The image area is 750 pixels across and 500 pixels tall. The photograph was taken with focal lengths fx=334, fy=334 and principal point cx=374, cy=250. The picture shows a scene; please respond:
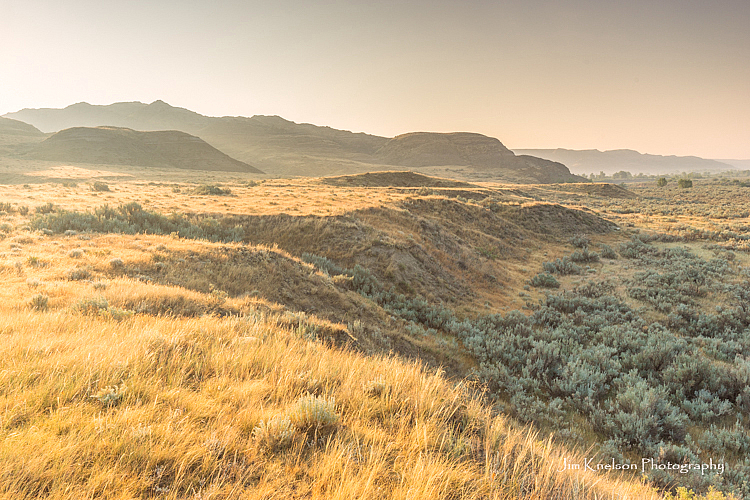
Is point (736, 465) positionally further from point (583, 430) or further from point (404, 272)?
point (404, 272)

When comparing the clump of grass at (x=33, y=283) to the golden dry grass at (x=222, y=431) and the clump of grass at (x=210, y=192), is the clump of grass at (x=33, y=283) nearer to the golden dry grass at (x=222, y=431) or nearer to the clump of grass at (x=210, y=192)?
the golden dry grass at (x=222, y=431)

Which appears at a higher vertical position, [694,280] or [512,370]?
[694,280]

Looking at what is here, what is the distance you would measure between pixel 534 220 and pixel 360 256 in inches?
737

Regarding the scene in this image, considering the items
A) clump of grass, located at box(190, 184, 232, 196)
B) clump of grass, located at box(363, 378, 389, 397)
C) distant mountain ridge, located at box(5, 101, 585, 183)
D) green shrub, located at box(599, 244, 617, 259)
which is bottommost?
green shrub, located at box(599, 244, 617, 259)

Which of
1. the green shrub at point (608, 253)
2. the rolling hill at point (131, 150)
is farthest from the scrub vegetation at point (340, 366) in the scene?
the rolling hill at point (131, 150)

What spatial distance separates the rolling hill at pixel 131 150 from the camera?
73.9 metres

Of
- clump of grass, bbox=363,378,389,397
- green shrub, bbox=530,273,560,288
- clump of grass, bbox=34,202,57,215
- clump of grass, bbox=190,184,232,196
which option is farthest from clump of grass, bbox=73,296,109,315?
clump of grass, bbox=190,184,232,196

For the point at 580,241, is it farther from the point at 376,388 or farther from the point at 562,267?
the point at 376,388

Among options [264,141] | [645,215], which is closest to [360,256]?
[645,215]

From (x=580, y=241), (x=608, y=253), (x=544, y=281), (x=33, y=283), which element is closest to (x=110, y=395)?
(x=33, y=283)

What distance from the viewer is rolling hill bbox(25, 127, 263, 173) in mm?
73875

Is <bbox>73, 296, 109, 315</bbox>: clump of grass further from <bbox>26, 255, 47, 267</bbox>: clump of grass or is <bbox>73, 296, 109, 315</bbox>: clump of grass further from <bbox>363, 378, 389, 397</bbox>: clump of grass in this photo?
<bbox>363, 378, 389, 397</bbox>: clump of grass

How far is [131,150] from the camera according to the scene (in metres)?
83.0

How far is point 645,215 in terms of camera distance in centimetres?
3366
